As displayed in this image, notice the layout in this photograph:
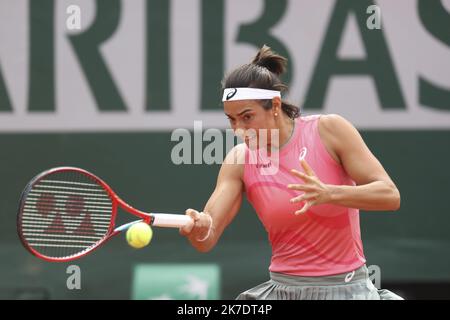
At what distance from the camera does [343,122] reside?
127 inches

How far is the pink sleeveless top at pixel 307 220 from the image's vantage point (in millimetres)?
3201

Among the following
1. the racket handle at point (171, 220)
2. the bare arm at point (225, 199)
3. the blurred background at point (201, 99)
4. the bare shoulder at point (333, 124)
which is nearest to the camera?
the racket handle at point (171, 220)

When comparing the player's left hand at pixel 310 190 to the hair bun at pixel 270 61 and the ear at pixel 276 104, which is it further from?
the hair bun at pixel 270 61

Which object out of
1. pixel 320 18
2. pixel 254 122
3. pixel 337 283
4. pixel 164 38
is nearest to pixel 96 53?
pixel 164 38

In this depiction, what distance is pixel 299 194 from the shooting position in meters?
3.21

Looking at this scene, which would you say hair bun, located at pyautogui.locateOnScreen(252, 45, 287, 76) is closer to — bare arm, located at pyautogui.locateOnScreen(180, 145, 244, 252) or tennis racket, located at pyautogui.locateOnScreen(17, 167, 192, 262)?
bare arm, located at pyautogui.locateOnScreen(180, 145, 244, 252)

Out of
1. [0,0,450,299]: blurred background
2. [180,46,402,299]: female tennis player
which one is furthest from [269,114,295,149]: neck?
[0,0,450,299]: blurred background

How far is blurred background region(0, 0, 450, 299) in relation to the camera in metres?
5.18

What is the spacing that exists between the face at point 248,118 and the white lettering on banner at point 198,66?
6.26 ft

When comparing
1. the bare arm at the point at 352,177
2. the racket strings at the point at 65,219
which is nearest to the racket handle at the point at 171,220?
the racket strings at the point at 65,219

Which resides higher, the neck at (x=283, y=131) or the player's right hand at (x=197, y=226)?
the neck at (x=283, y=131)

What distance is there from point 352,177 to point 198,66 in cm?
219

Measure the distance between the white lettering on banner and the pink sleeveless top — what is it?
6.39ft
